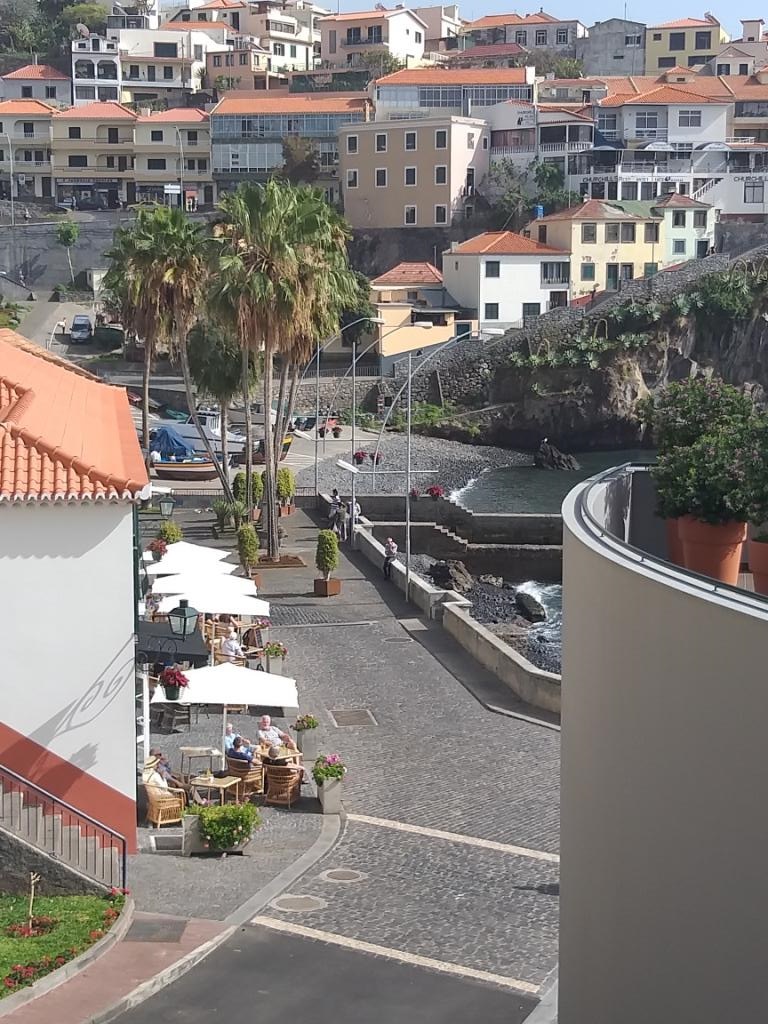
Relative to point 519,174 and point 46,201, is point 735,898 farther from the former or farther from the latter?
point 46,201

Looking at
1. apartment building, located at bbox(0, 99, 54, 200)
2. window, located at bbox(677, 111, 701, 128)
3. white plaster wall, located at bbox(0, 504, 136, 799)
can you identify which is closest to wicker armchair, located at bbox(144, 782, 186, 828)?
white plaster wall, located at bbox(0, 504, 136, 799)

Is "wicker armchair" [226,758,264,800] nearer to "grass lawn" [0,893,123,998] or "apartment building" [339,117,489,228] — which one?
"grass lawn" [0,893,123,998]

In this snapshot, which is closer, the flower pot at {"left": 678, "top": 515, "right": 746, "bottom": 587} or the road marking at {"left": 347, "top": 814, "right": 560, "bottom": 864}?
the flower pot at {"left": 678, "top": 515, "right": 746, "bottom": 587}

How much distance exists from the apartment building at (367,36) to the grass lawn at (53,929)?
128361mm

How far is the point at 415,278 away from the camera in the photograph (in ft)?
330

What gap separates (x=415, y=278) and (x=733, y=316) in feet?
66.2

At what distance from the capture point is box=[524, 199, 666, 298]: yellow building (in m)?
101

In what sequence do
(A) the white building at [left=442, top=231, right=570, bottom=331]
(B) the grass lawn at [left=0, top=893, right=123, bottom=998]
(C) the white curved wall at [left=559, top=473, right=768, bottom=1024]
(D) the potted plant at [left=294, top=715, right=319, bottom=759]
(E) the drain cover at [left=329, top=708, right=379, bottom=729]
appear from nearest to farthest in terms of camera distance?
(C) the white curved wall at [left=559, top=473, right=768, bottom=1024]
(B) the grass lawn at [left=0, top=893, right=123, bottom=998]
(D) the potted plant at [left=294, top=715, right=319, bottom=759]
(E) the drain cover at [left=329, top=708, right=379, bottom=729]
(A) the white building at [left=442, top=231, right=570, bottom=331]

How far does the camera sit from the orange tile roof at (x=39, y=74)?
136250 millimetres

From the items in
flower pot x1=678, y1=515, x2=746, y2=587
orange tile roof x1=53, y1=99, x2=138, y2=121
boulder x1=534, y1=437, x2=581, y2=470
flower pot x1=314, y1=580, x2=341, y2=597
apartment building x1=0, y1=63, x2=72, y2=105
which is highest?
apartment building x1=0, y1=63, x2=72, y2=105

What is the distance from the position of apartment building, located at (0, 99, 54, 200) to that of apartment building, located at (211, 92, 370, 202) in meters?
14.8

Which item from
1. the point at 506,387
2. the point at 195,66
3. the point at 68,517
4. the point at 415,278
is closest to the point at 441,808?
the point at 68,517

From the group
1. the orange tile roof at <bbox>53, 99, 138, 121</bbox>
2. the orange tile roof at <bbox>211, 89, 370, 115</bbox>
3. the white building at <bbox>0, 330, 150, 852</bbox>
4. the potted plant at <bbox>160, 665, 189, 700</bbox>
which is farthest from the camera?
the orange tile roof at <bbox>53, 99, 138, 121</bbox>

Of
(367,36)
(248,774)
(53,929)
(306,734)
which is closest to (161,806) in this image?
(248,774)
